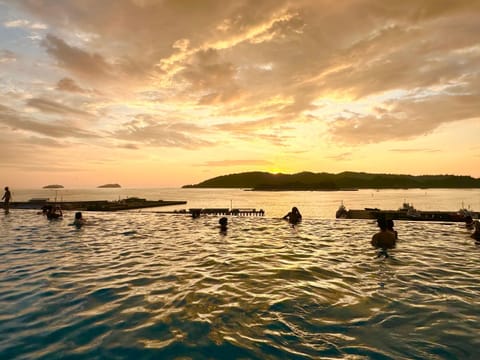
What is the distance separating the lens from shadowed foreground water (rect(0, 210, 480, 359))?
6145mm

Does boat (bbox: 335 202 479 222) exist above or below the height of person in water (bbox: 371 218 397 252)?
below

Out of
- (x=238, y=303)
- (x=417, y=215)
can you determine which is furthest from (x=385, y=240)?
(x=417, y=215)

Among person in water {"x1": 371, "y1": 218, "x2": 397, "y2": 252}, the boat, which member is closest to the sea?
person in water {"x1": 371, "y1": 218, "x2": 397, "y2": 252}

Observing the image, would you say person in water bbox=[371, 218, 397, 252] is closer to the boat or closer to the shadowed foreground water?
the shadowed foreground water

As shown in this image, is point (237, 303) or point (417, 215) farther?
point (417, 215)

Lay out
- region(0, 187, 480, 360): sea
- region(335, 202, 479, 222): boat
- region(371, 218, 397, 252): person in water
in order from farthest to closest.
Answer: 1. region(335, 202, 479, 222): boat
2. region(371, 218, 397, 252): person in water
3. region(0, 187, 480, 360): sea

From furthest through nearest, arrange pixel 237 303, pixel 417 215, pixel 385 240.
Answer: pixel 417 215 → pixel 385 240 → pixel 237 303

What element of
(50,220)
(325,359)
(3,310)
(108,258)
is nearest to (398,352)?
(325,359)

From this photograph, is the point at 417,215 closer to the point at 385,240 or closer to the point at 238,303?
the point at 385,240

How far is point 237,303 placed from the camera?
8.44 m

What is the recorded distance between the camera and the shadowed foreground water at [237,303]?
614 centimetres

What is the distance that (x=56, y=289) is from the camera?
378 inches

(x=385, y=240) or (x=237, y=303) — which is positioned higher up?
(x=385, y=240)

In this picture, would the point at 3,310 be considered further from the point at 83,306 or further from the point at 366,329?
the point at 366,329
